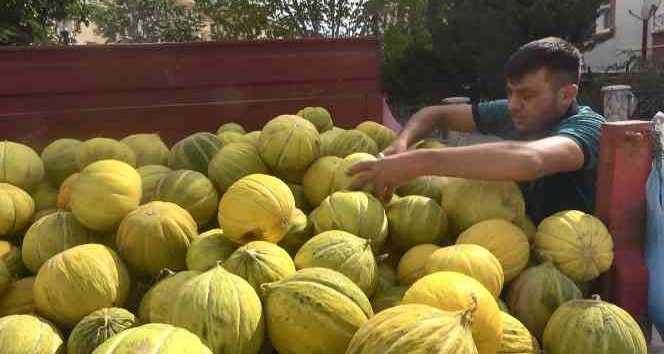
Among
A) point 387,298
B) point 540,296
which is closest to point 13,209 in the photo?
point 387,298

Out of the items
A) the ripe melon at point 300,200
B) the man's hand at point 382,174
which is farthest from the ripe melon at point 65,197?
the man's hand at point 382,174

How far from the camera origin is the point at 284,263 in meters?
1.92

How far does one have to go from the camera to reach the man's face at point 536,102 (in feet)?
9.49

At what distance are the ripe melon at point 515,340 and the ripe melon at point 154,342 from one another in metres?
0.91

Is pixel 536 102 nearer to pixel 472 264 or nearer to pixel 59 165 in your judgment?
pixel 472 264

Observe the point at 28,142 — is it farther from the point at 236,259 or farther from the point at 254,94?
the point at 236,259

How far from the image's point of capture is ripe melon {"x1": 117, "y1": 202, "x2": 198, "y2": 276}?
2.13m

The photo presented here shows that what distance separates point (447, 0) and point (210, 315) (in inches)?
568

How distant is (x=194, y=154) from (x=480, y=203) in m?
1.47

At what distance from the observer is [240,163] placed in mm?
2750

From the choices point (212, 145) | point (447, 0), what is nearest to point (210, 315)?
point (212, 145)

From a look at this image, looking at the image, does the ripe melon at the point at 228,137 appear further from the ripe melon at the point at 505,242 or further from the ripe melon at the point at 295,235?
the ripe melon at the point at 505,242

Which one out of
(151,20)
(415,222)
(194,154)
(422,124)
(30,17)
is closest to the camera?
(415,222)

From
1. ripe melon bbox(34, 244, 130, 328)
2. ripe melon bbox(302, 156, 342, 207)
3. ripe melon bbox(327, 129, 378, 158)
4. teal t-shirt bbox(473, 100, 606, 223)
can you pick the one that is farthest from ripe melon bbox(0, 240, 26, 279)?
teal t-shirt bbox(473, 100, 606, 223)
